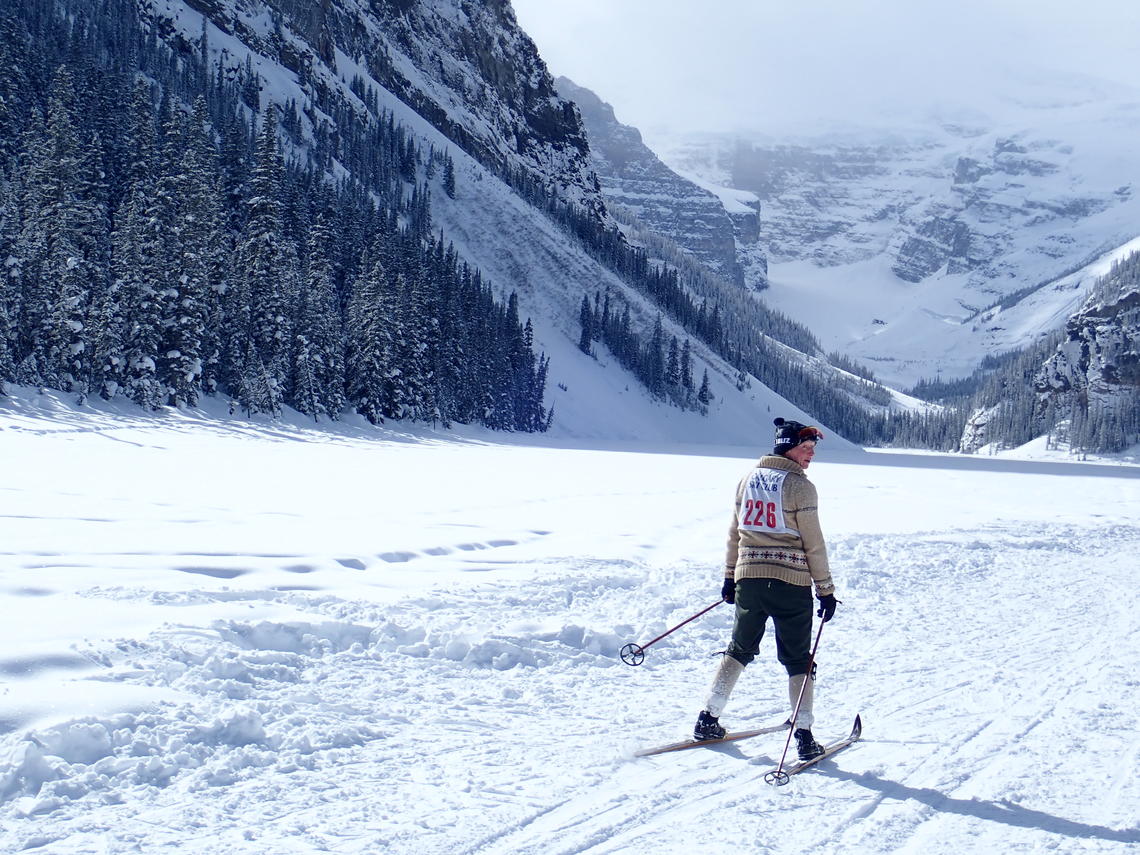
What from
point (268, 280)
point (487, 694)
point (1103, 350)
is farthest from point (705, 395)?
point (487, 694)

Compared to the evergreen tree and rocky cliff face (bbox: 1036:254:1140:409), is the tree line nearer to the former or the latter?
the evergreen tree

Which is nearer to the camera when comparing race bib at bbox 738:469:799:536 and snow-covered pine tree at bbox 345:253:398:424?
race bib at bbox 738:469:799:536

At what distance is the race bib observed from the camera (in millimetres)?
6523

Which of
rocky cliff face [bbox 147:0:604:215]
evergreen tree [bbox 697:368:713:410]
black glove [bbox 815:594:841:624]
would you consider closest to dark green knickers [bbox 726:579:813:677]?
black glove [bbox 815:594:841:624]

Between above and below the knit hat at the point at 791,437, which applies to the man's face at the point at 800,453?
below

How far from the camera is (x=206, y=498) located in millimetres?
16219

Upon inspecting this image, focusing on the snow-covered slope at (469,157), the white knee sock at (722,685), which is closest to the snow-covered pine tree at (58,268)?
the white knee sock at (722,685)

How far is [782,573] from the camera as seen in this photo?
647 centimetres

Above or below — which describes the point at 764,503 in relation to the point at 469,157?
below

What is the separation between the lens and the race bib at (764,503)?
21.4 feet

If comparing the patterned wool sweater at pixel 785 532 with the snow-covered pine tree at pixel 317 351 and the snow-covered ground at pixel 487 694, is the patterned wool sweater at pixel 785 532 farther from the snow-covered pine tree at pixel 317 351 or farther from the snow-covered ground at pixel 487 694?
the snow-covered pine tree at pixel 317 351

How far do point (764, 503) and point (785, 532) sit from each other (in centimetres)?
29

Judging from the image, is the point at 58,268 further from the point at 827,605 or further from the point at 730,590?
the point at 827,605

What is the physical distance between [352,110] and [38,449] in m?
132
